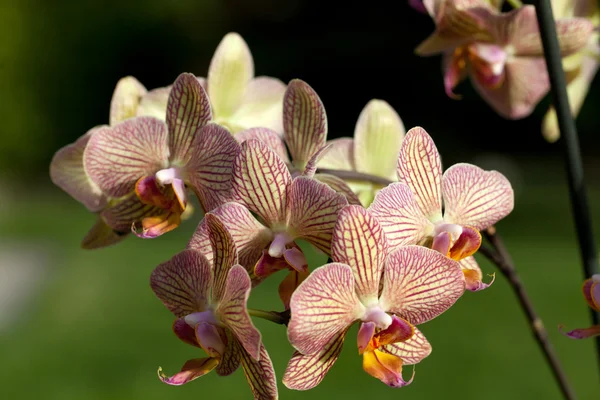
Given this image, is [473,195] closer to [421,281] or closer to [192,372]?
[421,281]

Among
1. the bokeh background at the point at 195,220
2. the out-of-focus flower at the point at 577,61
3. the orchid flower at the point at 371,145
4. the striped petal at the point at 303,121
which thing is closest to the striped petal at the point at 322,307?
the striped petal at the point at 303,121

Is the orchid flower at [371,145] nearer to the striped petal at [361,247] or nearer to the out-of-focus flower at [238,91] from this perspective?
the out-of-focus flower at [238,91]

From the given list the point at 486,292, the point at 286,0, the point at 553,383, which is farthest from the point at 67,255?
the point at 286,0

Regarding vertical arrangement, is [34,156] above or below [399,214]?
below

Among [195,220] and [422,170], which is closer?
[422,170]

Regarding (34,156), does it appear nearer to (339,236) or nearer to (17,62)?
(17,62)

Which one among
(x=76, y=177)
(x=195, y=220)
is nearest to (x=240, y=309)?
(x=76, y=177)
